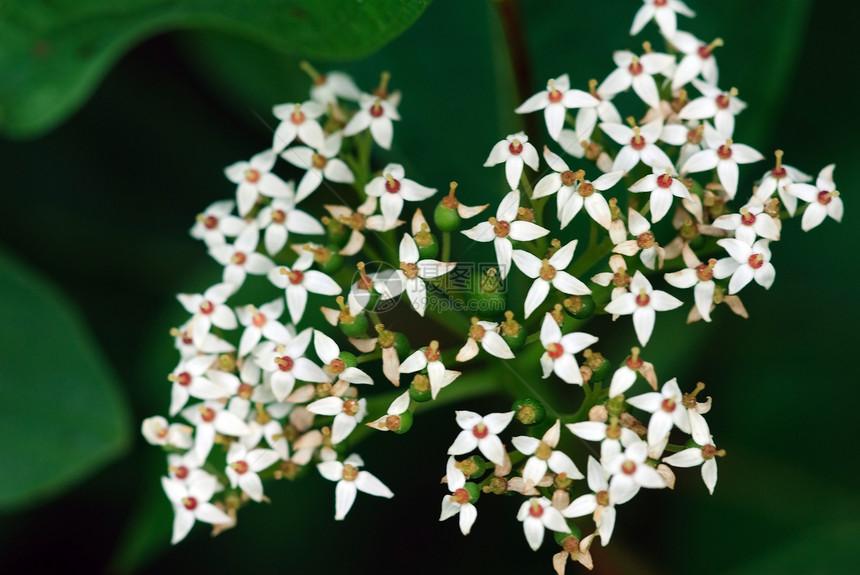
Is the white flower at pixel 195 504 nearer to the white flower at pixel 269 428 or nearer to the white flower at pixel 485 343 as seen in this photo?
the white flower at pixel 269 428

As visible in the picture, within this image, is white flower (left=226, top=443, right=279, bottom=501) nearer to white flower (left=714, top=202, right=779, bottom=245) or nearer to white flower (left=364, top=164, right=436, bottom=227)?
white flower (left=364, top=164, right=436, bottom=227)

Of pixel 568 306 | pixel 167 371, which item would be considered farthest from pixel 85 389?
pixel 568 306

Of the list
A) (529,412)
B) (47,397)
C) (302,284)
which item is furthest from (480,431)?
(47,397)

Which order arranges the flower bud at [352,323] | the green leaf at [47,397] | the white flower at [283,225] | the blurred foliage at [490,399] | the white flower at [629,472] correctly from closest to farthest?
1. the white flower at [629,472]
2. the flower bud at [352,323]
3. the white flower at [283,225]
4. the green leaf at [47,397]
5. the blurred foliage at [490,399]

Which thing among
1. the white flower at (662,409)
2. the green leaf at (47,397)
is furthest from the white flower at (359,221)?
the green leaf at (47,397)

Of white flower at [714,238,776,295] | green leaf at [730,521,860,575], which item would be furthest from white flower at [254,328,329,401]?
green leaf at [730,521,860,575]

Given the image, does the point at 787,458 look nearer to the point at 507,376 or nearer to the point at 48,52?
the point at 507,376

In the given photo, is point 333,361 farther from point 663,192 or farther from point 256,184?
point 663,192
